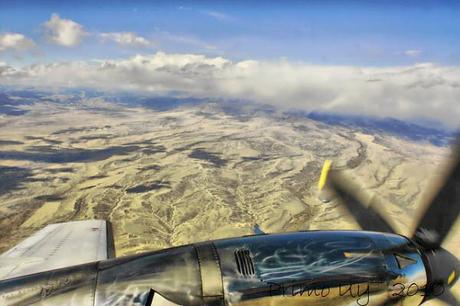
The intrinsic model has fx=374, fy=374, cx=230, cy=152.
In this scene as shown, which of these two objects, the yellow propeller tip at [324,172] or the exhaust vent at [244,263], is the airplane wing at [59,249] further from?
the yellow propeller tip at [324,172]

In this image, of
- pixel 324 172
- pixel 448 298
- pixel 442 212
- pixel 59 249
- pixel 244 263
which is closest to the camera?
pixel 244 263

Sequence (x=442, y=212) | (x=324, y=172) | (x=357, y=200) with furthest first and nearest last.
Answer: (x=357, y=200) → (x=324, y=172) → (x=442, y=212)

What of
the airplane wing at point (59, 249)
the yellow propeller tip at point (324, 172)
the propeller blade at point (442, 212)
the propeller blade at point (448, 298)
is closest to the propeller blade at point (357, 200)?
the yellow propeller tip at point (324, 172)

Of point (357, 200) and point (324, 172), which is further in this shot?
point (357, 200)

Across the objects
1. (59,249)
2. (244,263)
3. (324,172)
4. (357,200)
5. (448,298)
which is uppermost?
(324,172)

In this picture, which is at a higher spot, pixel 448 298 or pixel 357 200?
pixel 357 200

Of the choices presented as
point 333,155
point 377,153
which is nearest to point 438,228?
point 333,155

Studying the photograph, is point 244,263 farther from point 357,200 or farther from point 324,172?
point 357,200

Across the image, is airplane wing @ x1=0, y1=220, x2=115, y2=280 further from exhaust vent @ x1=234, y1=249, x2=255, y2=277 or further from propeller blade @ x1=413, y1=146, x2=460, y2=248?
propeller blade @ x1=413, y1=146, x2=460, y2=248

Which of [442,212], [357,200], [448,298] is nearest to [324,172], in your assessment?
[357,200]
